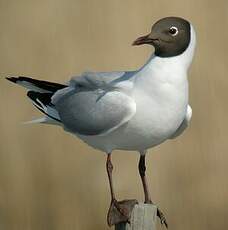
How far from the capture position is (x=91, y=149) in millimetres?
5848

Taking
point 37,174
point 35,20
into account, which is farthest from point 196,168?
point 35,20

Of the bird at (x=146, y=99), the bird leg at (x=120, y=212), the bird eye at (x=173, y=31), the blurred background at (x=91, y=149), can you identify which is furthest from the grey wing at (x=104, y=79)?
the blurred background at (x=91, y=149)

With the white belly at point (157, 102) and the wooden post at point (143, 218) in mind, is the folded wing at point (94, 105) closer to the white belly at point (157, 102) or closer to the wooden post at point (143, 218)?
the white belly at point (157, 102)

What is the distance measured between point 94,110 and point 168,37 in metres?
0.46

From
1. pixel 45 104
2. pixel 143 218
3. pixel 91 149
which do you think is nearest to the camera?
pixel 143 218

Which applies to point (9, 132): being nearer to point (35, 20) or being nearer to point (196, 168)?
point (35, 20)

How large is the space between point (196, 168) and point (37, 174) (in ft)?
3.05

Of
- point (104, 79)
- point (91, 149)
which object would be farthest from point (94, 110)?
point (91, 149)

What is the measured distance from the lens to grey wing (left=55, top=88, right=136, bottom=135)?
12.6 ft

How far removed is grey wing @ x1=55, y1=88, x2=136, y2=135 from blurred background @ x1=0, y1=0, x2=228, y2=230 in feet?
4.99

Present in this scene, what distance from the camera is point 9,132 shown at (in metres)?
5.88

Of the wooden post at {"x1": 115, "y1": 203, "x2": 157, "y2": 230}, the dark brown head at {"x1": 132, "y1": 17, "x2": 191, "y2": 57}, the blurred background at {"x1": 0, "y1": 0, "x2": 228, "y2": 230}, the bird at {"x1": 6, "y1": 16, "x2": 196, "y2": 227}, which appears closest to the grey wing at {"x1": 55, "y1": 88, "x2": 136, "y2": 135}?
the bird at {"x1": 6, "y1": 16, "x2": 196, "y2": 227}

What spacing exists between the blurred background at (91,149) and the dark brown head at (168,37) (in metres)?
1.90

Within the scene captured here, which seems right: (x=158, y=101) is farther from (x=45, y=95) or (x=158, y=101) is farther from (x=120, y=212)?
(x=45, y=95)
